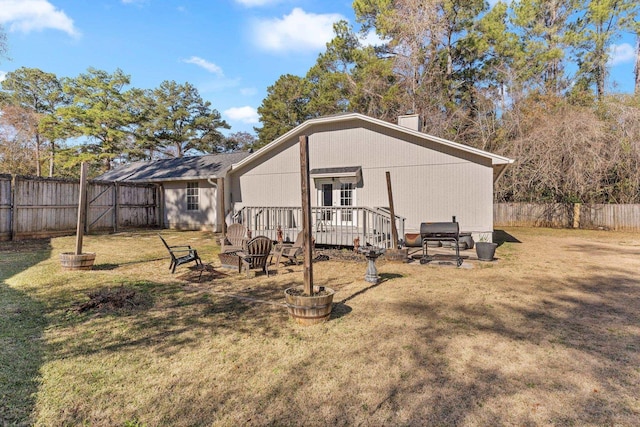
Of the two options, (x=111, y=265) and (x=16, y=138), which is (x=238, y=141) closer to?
(x=16, y=138)

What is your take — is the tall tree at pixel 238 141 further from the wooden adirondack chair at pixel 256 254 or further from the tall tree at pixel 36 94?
the wooden adirondack chair at pixel 256 254

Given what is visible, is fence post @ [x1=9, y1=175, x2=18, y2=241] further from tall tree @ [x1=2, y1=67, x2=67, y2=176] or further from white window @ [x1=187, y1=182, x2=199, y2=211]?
tall tree @ [x1=2, y1=67, x2=67, y2=176]

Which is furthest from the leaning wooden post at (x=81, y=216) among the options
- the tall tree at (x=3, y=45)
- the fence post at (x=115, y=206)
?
the tall tree at (x=3, y=45)

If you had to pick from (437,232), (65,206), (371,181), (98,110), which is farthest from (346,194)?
(98,110)

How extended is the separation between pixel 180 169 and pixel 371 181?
1126cm

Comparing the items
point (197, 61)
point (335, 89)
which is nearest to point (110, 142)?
point (197, 61)

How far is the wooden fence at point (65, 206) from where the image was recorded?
11641 millimetres

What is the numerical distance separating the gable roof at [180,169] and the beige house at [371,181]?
3311 mm

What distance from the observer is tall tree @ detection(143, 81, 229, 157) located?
3111cm

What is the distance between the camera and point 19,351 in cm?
334

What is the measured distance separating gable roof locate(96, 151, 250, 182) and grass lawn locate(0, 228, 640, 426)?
10.0m

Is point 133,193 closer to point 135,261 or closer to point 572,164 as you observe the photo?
point 135,261

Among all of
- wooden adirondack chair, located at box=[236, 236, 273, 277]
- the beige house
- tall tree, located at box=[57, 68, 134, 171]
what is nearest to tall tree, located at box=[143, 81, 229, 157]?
tall tree, located at box=[57, 68, 134, 171]

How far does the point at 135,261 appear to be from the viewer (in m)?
8.34
